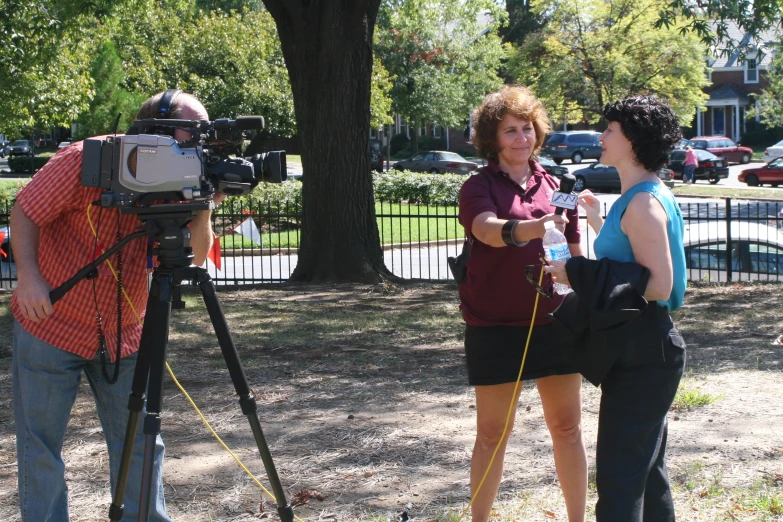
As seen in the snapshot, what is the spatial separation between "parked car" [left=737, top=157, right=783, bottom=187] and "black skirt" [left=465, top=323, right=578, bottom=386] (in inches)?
1202

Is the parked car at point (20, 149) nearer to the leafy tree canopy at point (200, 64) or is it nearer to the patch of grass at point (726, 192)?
the leafy tree canopy at point (200, 64)

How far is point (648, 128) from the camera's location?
2943 mm

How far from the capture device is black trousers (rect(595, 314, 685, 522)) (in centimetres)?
293

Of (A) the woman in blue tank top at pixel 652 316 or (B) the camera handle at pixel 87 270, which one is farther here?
(A) the woman in blue tank top at pixel 652 316

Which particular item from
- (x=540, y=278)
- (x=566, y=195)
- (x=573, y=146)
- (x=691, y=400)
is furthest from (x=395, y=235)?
(x=573, y=146)

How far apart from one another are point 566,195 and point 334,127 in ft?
25.4

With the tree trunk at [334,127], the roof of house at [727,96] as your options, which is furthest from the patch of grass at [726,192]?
the roof of house at [727,96]

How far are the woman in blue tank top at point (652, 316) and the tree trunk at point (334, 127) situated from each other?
303 inches

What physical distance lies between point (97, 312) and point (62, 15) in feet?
41.7

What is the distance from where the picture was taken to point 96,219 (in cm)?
295

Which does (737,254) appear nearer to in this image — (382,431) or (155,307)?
(382,431)

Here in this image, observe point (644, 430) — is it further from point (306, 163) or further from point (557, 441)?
point (306, 163)

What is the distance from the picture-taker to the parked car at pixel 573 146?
42.3 meters

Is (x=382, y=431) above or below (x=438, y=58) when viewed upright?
below
